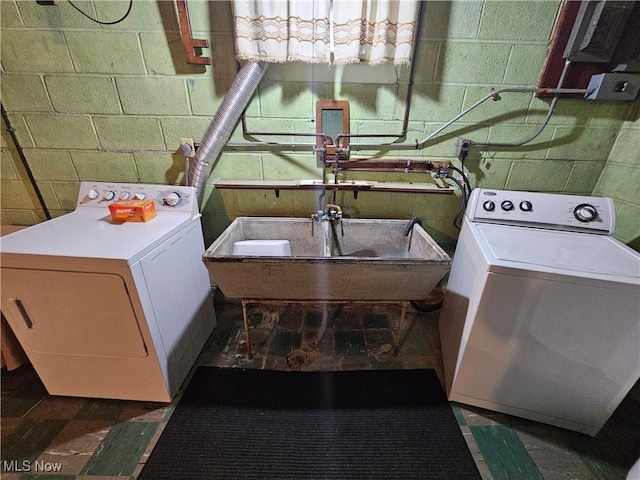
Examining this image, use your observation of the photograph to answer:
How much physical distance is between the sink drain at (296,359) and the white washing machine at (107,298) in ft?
2.00

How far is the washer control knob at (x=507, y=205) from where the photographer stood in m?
1.46

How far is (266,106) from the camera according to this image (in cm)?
163

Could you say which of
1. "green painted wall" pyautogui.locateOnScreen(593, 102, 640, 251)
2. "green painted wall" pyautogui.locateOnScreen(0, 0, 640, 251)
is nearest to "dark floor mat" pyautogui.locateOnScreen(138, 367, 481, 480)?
"green painted wall" pyautogui.locateOnScreen(0, 0, 640, 251)

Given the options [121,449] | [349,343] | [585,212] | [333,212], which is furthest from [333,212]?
[121,449]

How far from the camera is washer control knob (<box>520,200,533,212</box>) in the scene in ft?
4.73

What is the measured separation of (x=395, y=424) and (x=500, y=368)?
1.93 ft

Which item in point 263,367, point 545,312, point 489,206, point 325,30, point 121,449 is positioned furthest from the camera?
point 263,367

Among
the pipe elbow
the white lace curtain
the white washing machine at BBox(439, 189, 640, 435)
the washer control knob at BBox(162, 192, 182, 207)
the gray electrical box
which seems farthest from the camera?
the pipe elbow

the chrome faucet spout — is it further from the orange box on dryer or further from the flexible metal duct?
the orange box on dryer

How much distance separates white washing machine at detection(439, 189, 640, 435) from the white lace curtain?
39.5 inches

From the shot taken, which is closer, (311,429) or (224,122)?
(311,429)

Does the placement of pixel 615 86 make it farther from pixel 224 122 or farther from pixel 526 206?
pixel 224 122

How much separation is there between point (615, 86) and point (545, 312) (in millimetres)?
1432

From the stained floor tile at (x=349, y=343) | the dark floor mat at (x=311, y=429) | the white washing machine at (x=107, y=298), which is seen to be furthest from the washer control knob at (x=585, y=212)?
the white washing machine at (x=107, y=298)
